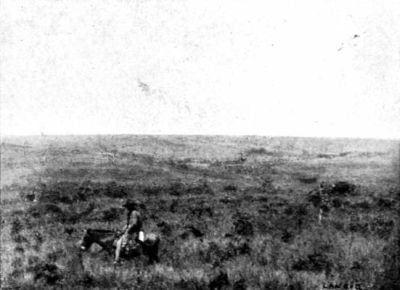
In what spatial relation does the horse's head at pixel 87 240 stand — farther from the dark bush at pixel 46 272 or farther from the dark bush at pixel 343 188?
the dark bush at pixel 343 188

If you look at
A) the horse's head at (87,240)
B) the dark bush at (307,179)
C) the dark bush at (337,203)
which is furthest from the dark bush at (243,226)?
the dark bush at (307,179)

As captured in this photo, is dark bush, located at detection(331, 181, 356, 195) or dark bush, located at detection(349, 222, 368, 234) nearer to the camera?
dark bush, located at detection(349, 222, 368, 234)

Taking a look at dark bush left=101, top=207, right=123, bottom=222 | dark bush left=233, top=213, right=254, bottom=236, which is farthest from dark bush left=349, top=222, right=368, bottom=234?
dark bush left=101, top=207, right=123, bottom=222

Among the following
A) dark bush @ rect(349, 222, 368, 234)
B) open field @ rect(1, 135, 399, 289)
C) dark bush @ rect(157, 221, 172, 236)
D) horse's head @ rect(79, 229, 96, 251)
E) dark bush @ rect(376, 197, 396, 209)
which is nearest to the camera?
open field @ rect(1, 135, 399, 289)

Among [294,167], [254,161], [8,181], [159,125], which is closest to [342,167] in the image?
[294,167]

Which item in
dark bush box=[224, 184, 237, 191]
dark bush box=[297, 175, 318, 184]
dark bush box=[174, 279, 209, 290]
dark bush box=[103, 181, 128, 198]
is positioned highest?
dark bush box=[297, 175, 318, 184]

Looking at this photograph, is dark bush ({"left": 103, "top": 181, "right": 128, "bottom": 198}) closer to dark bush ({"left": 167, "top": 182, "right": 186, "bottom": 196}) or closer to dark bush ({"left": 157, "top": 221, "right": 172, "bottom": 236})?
dark bush ({"left": 167, "top": 182, "right": 186, "bottom": 196})

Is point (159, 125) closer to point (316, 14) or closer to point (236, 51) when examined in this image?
point (236, 51)
